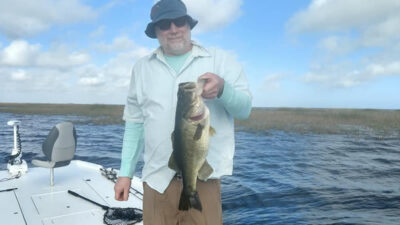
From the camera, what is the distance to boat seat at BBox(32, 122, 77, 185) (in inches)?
287

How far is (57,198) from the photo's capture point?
689 cm

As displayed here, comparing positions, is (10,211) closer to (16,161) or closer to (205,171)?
(16,161)

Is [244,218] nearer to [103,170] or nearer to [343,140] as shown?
[103,170]

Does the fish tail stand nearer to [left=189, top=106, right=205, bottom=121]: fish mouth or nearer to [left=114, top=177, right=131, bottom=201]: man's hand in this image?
[left=189, top=106, right=205, bottom=121]: fish mouth

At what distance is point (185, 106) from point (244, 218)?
25.2 feet

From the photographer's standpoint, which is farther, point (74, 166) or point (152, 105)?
point (74, 166)

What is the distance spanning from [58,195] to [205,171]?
16.6 feet

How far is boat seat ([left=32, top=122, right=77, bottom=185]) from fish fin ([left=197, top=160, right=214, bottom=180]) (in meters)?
5.13

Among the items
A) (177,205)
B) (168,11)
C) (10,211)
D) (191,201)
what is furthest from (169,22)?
(10,211)

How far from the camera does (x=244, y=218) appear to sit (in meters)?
9.70

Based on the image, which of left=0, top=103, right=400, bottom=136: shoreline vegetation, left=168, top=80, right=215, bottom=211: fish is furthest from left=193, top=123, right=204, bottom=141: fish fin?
left=0, top=103, right=400, bottom=136: shoreline vegetation

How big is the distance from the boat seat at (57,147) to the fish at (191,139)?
500cm

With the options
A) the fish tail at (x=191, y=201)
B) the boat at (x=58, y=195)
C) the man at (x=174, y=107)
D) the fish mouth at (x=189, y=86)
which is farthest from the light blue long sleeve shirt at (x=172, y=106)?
the boat at (x=58, y=195)

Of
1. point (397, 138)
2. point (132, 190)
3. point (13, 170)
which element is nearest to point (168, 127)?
point (132, 190)
